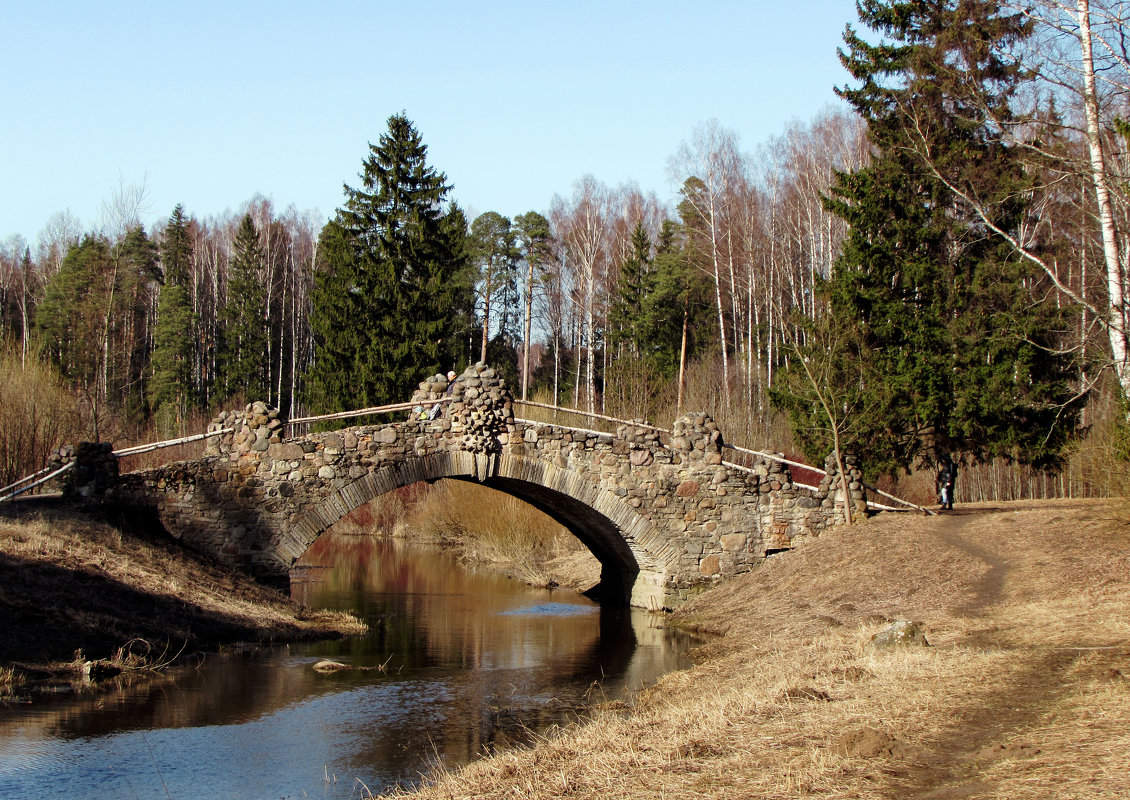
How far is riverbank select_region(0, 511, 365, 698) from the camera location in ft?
37.2

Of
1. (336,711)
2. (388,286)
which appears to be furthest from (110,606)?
(388,286)

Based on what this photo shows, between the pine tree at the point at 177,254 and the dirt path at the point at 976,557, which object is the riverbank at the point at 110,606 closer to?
the dirt path at the point at 976,557

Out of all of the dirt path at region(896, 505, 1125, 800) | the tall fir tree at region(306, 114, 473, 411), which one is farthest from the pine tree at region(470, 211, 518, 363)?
the dirt path at region(896, 505, 1125, 800)

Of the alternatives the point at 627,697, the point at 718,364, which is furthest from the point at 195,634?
the point at 718,364

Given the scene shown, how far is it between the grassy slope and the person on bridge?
1246 cm

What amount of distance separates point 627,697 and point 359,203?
78.6 ft

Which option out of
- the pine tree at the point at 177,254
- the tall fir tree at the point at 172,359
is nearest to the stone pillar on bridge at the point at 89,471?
the tall fir tree at the point at 172,359

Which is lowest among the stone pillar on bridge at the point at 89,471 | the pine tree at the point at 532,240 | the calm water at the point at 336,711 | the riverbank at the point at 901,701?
the calm water at the point at 336,711

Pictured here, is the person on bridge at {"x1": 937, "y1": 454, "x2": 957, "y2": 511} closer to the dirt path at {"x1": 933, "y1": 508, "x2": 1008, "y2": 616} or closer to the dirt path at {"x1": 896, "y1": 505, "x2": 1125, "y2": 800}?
the dirt path at {"x1": 933, "y1": 508, "x2": 1008, "y2": 616}

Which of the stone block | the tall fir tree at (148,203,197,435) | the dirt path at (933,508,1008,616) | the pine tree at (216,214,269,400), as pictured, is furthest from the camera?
the tall fir tree at (148,203,197,435)

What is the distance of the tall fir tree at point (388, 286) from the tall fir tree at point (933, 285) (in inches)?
491

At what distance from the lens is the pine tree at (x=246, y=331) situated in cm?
4341

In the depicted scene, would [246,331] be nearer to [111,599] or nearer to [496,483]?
[496,483]

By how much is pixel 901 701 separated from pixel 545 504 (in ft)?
45.5
